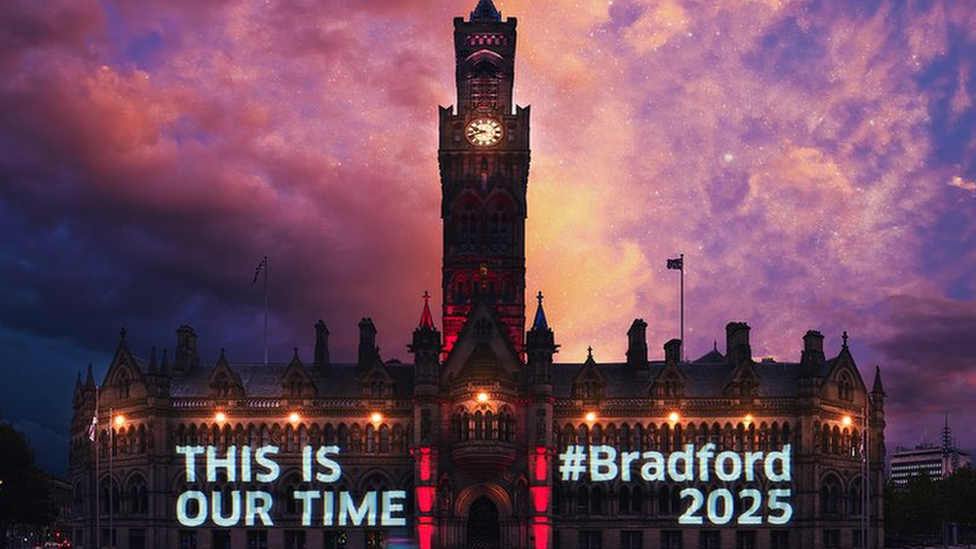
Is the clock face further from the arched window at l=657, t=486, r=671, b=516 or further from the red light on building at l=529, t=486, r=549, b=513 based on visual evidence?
the arched window at l=657, t=486, r=671, b=516

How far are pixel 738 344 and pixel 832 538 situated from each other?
838 inches

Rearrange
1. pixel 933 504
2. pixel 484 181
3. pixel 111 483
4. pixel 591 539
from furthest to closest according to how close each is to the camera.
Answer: pixel 933 504 → pixel 484 181 → pixel 591 539 → pixel 111 483

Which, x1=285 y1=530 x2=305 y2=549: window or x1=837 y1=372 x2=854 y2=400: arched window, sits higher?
x1=837 y1=372 x2=854 y2=400: arched window

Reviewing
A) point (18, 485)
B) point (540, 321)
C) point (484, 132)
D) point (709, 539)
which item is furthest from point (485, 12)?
point (18, 485)

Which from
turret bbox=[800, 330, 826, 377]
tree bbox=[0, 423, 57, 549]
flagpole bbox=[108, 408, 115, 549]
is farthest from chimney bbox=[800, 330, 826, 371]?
tree bbox=[0, 423, 57, 549]

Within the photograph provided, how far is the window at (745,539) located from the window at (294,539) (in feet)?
141

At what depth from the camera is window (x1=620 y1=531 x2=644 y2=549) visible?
114 metres

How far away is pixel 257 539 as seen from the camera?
114 meters

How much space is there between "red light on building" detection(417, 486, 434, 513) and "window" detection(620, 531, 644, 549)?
19.7 metres

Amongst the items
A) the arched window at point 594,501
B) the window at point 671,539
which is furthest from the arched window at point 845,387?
the arched window at point 594,501

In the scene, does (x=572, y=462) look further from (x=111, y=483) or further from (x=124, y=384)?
(x=124, y=384)

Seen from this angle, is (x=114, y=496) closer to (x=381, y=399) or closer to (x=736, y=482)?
(x=381, y=399)

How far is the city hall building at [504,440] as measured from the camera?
111m

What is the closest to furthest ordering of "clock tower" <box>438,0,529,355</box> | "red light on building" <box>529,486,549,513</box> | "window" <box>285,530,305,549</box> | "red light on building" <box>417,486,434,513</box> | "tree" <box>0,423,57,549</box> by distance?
"red light on building" <box>529,486,549,513</box>
"red light on building" <box>417,486,434,513</box>
"window" <box>285,530,305,549</box>
"clock tower" <box>438,0,529,355</box>
"tree" <box>0,423,57,549</box>
